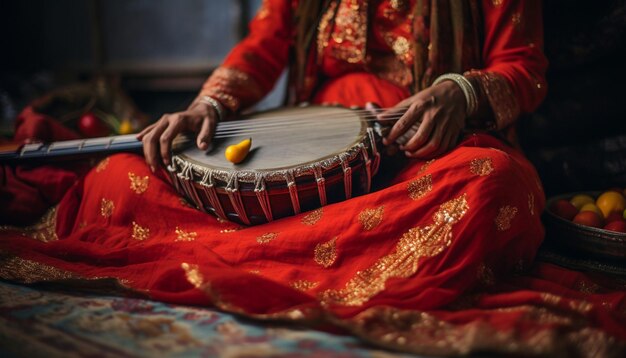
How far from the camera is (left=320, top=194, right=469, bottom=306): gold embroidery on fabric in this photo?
1.13m

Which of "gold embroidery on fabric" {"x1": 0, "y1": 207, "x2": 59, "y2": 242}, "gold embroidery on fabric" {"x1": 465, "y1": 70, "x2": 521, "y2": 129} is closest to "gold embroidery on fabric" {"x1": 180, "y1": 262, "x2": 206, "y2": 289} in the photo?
"gold embroidery on fabric" {"x1": 0, "y1": 207, "x2": 59, "y2": 242}

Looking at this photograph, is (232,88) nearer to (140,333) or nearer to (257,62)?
(257,62)

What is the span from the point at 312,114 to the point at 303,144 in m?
0.23

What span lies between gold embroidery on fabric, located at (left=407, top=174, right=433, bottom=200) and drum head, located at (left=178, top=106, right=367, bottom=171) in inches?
7.2

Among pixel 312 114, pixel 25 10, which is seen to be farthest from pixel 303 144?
pixel 25 10

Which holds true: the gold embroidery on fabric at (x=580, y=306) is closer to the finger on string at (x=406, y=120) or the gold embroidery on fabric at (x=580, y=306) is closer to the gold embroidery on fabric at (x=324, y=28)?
the finger on string at (x=406, y=120)

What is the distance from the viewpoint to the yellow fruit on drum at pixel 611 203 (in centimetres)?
151

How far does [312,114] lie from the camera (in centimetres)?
152

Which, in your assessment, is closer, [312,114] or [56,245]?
[56,245]

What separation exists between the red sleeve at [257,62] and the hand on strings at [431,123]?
1.87 feet

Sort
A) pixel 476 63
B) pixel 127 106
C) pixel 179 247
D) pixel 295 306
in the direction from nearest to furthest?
pixel 295 306, pixel 179 247, pixel 476 63, pixel 127 106

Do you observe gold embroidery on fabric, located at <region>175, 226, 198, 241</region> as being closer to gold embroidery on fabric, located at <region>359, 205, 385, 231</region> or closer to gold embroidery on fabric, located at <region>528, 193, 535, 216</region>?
gold embroidery on fabric, located at <region>359, 205, 385, 231</region>

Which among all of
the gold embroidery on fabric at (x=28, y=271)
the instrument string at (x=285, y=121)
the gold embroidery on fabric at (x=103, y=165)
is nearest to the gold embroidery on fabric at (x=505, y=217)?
the instrument string at (x=285, y=121)

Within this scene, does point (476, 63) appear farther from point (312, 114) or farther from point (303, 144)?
point (303, 144)
